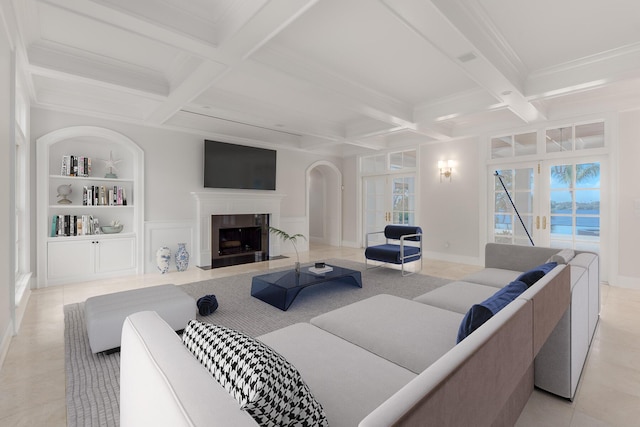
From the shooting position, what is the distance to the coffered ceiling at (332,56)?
2.42 m

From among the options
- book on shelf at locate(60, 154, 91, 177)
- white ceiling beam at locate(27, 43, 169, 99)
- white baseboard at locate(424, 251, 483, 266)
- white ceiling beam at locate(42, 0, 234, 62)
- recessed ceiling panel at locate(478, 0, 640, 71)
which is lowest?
white baseboard at locate(424, 251, 483, 266)

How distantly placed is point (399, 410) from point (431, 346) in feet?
3.50

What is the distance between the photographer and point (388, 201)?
293 inches

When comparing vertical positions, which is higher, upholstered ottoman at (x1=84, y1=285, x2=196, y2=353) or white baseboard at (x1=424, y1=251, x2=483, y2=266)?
upholstered ottoman at (x1=84, y1=285, x2=196, y2=353)

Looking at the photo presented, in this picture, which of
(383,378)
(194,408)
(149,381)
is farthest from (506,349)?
(149,381)

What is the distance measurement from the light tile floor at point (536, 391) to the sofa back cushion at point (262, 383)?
149cm

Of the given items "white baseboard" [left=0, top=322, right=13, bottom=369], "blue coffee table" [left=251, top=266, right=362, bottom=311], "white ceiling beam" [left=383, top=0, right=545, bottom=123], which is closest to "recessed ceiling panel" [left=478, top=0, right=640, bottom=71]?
"white ceiling beam" [left=383, top=0, right=545, bottom=123]

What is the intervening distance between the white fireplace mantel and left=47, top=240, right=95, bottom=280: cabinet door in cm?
160

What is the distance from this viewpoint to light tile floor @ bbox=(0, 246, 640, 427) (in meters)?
1.75

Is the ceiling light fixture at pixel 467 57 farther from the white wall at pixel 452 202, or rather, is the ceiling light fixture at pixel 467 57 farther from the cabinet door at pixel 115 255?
the cabinet door at pixel 115 255

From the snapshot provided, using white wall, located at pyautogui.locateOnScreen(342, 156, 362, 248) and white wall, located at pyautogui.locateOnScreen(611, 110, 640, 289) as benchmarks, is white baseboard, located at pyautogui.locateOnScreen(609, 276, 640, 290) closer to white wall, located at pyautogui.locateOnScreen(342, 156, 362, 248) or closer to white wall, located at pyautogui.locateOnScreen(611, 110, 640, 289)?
white wall, located at pyautogui.locateOnScreen(611, 110, 640, 289)

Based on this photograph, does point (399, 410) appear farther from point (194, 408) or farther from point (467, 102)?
point (467, 102)

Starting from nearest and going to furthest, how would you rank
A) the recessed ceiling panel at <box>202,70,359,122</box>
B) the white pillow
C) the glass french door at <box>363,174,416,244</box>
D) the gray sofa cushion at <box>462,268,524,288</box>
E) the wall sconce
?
the white pillow → the gray sofa cushion at <box>462,268,524,288</box> → the recessed ceiling panel at <box>202,70,359,122</box> → the wall sconce → the glass french door at <box>363,174,416,244</box>

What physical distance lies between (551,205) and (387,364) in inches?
198
